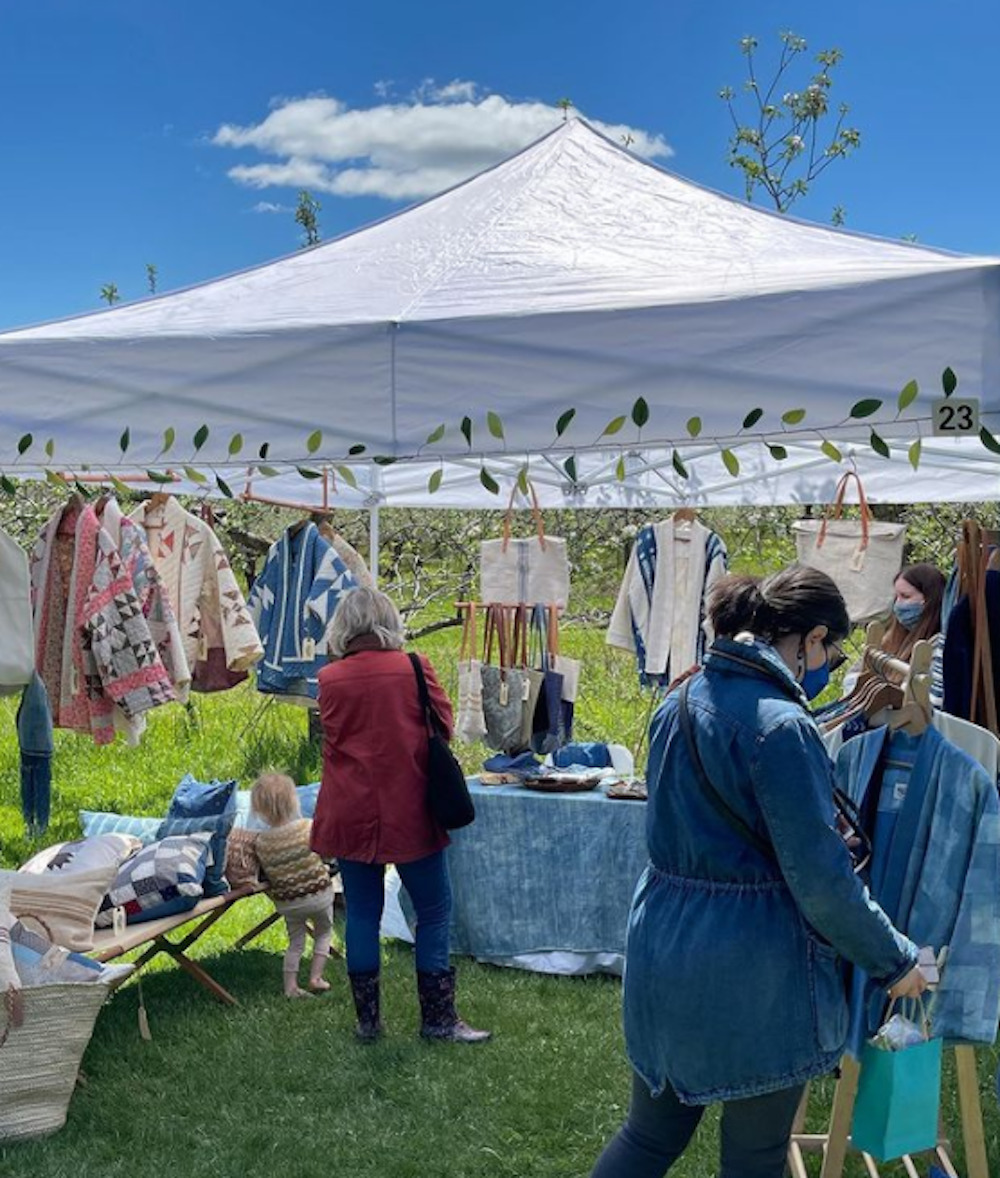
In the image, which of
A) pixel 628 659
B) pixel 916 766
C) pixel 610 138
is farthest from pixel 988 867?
pixel 628 659

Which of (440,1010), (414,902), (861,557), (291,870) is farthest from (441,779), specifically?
(861,557)

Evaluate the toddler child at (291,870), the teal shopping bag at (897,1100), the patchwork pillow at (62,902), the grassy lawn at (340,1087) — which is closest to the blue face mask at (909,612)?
the grassy lawn at (340,1087)

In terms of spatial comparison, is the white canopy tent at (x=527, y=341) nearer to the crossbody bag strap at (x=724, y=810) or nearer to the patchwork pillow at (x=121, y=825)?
the crossbody bag strap at (x=724, y=810)

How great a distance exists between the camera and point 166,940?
420cm

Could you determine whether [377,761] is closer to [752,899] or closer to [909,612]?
[909,612]

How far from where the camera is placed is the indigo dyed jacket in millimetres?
2293

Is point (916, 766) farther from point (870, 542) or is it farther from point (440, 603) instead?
point (440, 603)

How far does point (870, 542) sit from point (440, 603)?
5266 millimetres

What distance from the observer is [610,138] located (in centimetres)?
409

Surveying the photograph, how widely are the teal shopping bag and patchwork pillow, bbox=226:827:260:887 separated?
2.54 meters

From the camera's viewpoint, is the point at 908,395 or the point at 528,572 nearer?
the point at 908,395

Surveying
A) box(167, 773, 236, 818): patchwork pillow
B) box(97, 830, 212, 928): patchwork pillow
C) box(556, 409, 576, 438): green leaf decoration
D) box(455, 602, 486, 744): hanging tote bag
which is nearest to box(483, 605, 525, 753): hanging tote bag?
box(455, 602, 486, 744): hanging tote bag

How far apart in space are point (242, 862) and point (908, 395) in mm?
2713

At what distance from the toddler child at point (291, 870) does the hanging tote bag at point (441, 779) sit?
699 mm
